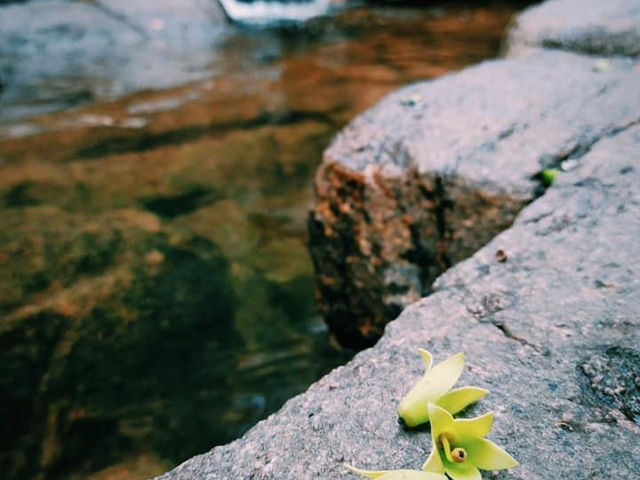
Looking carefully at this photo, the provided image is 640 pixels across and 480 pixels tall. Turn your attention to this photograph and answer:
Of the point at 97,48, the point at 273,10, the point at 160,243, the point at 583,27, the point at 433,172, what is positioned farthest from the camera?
the point at 273,10

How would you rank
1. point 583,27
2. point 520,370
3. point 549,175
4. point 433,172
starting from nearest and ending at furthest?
point 520,370 < point 549,175 < point 433,172 < point 583,27

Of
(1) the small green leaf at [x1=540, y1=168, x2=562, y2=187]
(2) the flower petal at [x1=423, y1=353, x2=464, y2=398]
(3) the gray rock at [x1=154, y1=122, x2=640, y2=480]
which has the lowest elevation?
(3) the gray rock at [x1=154, y1=122, x2=640, y2=480]

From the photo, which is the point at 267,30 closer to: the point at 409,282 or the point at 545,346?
the point at 409,282

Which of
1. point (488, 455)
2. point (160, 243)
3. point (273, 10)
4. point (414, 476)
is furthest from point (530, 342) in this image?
point (273, 10)

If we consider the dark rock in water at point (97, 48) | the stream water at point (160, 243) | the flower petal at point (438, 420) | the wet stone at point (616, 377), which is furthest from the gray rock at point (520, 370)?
the dark rock in water at point (97, 48)

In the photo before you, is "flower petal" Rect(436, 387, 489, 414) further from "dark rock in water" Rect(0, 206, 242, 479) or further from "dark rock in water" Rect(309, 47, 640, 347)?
"dark rock in water" Rect(0, 206, 242, 479)

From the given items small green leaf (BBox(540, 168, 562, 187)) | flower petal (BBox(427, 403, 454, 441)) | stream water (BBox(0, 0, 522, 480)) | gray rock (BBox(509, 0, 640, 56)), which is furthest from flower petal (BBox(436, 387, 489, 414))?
gray rock (BBox(509, 0, 640, 56))

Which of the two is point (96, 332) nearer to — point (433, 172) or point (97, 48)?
point (433, 172)
